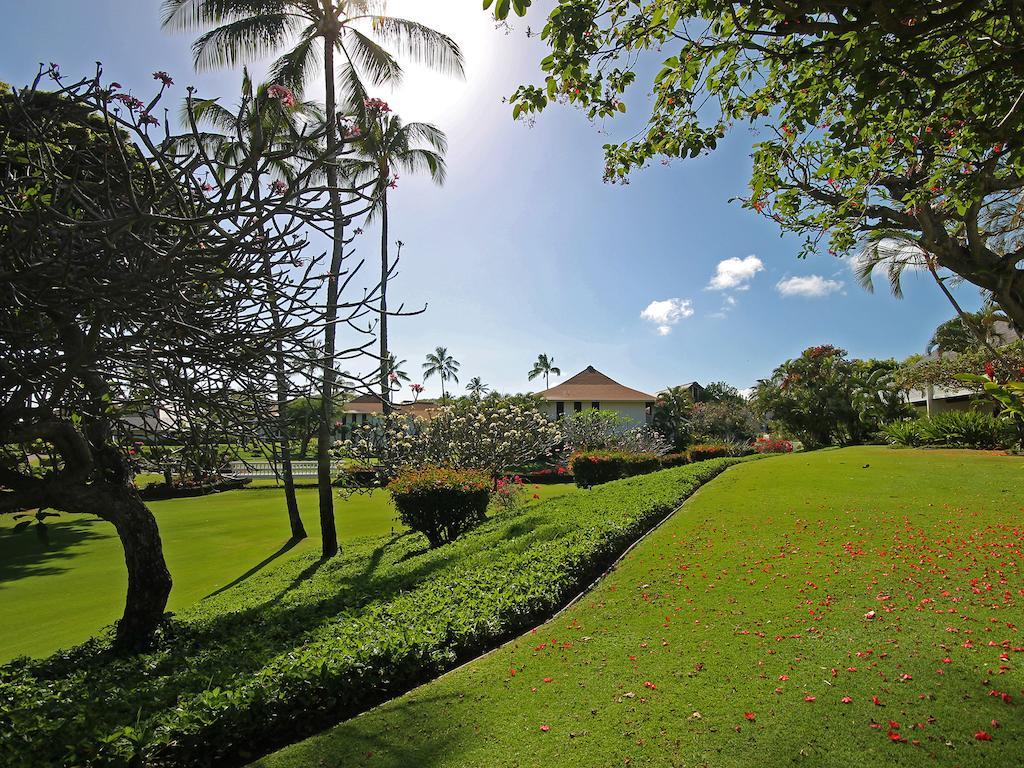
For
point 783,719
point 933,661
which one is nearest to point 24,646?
point 783,719

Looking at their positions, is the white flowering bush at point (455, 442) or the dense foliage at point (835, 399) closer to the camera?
the white flowering bush at point (455, 442)

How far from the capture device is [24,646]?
838 centimetres

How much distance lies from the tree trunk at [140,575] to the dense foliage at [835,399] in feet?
106

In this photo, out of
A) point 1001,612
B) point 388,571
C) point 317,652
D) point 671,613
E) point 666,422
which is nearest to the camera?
point 317,652

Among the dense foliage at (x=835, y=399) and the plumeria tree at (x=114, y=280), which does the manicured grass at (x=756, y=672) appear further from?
the dense foliage at (x=835, y=399)

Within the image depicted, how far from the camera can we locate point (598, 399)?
5519 centimetres

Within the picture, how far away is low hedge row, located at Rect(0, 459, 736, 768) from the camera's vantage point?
3.75 m

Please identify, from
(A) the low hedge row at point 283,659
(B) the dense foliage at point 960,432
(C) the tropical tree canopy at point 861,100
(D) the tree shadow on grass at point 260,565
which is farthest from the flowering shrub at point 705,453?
(C) the tropical tree canopy at point 861,100

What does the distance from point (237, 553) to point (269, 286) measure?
43.4 feet

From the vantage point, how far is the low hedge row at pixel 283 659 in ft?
12.3

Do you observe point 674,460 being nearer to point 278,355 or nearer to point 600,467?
point 600,467

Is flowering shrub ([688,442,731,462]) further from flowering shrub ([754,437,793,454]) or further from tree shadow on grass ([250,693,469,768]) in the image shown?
tree shadow on grass ([250,693,469,768])

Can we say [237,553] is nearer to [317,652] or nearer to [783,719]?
[317,652]

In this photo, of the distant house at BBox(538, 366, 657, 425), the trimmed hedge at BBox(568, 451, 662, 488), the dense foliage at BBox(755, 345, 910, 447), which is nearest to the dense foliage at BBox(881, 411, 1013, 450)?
the dense foliage at BBox(755, 345, 910, 447)
